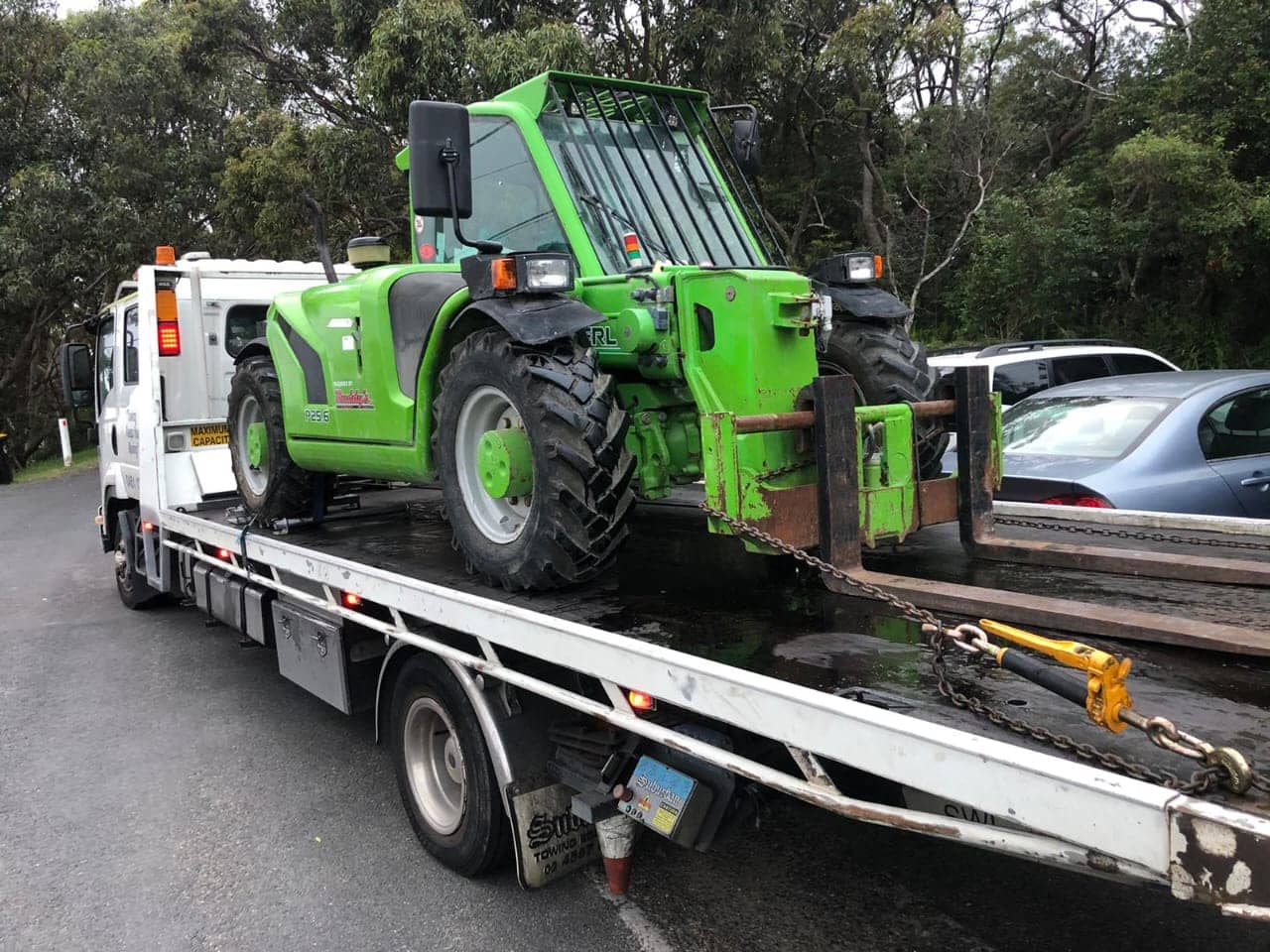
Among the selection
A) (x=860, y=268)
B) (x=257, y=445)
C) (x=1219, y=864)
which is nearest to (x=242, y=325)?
(x=257, y=445)

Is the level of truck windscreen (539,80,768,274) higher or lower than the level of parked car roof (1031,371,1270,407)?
higher

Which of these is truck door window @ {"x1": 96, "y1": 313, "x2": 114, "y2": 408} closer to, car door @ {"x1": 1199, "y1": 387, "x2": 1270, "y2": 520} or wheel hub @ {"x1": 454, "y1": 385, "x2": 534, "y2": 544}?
wheel hub @ {"x1": 454, "y1": 385, "x2": 534, "y2": 544}

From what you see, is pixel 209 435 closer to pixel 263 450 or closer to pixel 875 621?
pixel 263 450

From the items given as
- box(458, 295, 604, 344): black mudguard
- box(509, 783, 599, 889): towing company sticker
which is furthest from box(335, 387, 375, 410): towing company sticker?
box(509, 783, 599, 889): towing company sticker

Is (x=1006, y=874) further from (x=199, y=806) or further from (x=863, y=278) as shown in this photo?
(x=199, y=806)

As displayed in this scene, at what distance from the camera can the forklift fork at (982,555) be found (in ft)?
9.10

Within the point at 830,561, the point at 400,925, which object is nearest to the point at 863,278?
the point at 830,561

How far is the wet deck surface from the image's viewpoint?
7.61 ft

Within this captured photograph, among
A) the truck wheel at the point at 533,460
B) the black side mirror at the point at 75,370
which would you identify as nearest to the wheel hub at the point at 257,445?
the truck wheel at the point at 533,460

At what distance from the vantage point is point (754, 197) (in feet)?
16.6

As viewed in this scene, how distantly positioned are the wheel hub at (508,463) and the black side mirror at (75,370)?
6.00 metres

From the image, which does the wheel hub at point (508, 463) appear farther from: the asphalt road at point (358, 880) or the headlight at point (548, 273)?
the asphalt road at point (358, 880)

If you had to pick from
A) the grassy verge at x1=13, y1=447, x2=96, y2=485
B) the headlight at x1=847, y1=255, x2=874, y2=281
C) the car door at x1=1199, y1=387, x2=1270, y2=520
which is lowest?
the grassy verge at x1=13, y1=447, x2=96, y2=485

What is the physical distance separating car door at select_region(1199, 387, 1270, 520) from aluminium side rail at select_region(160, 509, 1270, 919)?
415 cm
